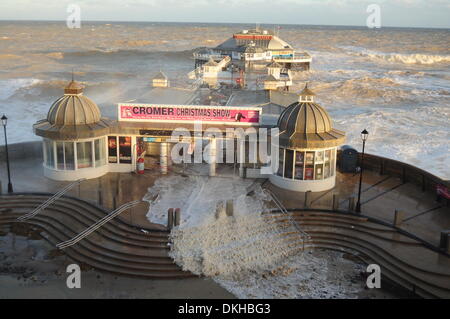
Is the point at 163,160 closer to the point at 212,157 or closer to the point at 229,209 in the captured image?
the point at 212,157

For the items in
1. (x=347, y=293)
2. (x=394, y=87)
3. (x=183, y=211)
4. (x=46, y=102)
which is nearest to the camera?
(x=347, y=293)

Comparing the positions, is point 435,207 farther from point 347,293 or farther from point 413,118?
point 413,118

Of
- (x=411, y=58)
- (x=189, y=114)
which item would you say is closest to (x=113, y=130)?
(x=189, y=114)

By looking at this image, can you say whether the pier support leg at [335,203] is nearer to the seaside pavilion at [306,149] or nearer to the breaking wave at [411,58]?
the seaside pavilion at [306,149]

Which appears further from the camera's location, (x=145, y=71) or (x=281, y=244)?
(x=145, y=71)

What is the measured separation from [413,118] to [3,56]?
8616cm

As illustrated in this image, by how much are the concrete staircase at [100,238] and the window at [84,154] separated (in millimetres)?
2681

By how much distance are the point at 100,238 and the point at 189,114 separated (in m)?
7.94

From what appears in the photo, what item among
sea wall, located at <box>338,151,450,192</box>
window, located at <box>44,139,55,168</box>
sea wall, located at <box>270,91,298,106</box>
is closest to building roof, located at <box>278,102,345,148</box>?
sea wall, located at <box>338,151,450,192</box>

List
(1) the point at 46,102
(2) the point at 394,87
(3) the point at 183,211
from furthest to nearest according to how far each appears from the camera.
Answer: (2) the point at 394,87
(1) the point at 46,102
(3) the point at 183,211

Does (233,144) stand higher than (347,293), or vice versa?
(233,144)

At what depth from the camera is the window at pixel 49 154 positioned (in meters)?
21.7
